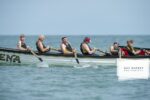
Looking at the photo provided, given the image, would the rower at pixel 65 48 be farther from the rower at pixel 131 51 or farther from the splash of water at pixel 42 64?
the rower at pixel 131 51

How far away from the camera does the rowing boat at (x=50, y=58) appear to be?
899 inches

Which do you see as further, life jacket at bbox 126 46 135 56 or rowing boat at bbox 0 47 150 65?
life jacket at bbox 126 46 135 56

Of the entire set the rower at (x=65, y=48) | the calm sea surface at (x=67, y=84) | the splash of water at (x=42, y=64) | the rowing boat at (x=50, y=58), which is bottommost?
the calm sea surface at (x=67, y=84)

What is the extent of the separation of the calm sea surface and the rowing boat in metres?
0.39

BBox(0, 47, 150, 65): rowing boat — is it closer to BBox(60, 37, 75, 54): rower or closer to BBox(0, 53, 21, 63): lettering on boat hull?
BBox(0, 53, 21, 63): lettering on boat hull

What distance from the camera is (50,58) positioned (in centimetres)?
2314

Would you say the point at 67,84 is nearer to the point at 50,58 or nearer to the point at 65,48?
the point at 50,58

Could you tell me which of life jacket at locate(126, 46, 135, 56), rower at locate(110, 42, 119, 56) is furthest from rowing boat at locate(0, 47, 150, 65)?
life jacket at locate(126, 46, 135, 56)

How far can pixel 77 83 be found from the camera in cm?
1909

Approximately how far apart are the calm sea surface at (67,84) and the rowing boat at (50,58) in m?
0.39

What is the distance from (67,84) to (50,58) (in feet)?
14.8

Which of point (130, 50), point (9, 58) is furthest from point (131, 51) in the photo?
point (9, 58)

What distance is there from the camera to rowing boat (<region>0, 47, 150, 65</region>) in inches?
899

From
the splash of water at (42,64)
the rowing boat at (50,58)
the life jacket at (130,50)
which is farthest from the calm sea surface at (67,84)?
the life jacket at (130,50)
